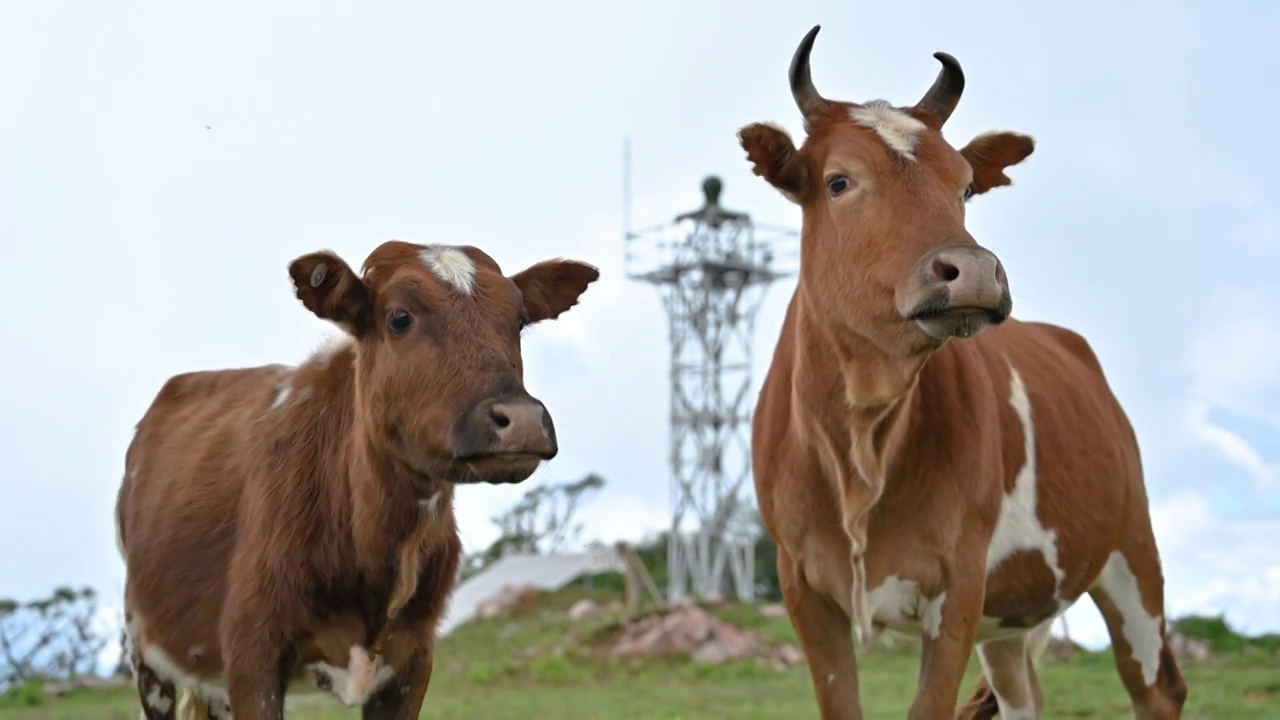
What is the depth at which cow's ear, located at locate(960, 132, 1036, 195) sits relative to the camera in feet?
21.3

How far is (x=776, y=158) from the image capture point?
19.9 ft

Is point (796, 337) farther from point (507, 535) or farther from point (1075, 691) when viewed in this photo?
point (507, 535)

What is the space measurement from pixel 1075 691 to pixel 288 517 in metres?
11.3

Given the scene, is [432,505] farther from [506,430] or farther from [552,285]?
[552,285]

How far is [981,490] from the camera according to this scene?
617 cm

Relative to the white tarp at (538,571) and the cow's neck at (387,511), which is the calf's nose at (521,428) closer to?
the cow's neck at (387,511)

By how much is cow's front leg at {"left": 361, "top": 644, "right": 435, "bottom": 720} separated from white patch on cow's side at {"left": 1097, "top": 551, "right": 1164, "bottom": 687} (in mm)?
4089

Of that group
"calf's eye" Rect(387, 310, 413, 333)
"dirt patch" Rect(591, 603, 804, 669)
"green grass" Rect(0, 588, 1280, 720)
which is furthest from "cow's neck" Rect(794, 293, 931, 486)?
"dirt patch" Rect(591, 603, 804, 669)

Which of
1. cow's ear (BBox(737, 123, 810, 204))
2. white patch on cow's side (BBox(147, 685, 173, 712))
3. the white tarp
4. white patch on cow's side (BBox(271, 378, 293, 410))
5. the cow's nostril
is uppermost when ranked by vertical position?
cow's ear (BBox(737, 123, 810, 204))

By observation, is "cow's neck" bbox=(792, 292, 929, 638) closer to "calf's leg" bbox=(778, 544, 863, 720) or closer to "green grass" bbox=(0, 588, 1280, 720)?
"calf's leg" bbox=(778, 544, 863, 720)

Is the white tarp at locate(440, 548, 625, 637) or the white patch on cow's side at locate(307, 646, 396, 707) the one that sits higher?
the white patch on cow's side at locate(307, 646, 396, 707)

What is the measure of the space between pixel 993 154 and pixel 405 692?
3425 mm

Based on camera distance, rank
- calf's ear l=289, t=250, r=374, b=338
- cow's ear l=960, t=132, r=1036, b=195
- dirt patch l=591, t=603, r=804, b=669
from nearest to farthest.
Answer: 1. calf's ear l=289, t=250, r=374, b=338
2. cow's ear l=960, t=132, r=1036, b=195
3. dirt patch l=591, t=603, r=804, b=669

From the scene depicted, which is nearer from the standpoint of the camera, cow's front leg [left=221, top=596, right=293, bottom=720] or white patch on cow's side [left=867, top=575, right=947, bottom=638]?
cow's front leg [left=221, top=596, right=293, bottom=720]
